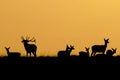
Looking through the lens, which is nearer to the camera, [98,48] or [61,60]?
[61,60]

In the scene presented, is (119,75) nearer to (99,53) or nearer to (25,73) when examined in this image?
(25,73)

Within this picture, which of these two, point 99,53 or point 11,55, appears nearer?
point 11,55

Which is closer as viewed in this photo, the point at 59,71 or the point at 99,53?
the point at 59,71

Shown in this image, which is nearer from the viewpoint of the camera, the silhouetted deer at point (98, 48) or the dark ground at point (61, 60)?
the dark ground at point (61, 60)

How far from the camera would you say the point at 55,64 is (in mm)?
43875

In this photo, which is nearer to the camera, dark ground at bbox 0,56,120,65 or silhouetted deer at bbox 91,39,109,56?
dark ground at bbox 0,56,120,65

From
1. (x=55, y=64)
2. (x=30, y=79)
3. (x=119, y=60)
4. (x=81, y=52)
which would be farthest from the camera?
(x=81, y=52)

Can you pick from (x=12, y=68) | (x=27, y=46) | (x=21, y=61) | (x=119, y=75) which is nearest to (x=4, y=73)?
(x=12, y=68)

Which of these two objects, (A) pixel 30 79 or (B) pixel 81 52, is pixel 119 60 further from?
(A) pixel 30 79

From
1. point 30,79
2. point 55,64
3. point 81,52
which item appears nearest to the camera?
point 30,79

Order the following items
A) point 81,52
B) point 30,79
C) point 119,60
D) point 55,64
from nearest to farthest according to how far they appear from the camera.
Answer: point 30,79 < point 55,64 < point 119,60 < point 81,52

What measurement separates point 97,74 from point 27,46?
428 inches

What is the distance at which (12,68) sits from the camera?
42750mm

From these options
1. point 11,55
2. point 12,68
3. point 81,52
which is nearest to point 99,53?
point 81,52
